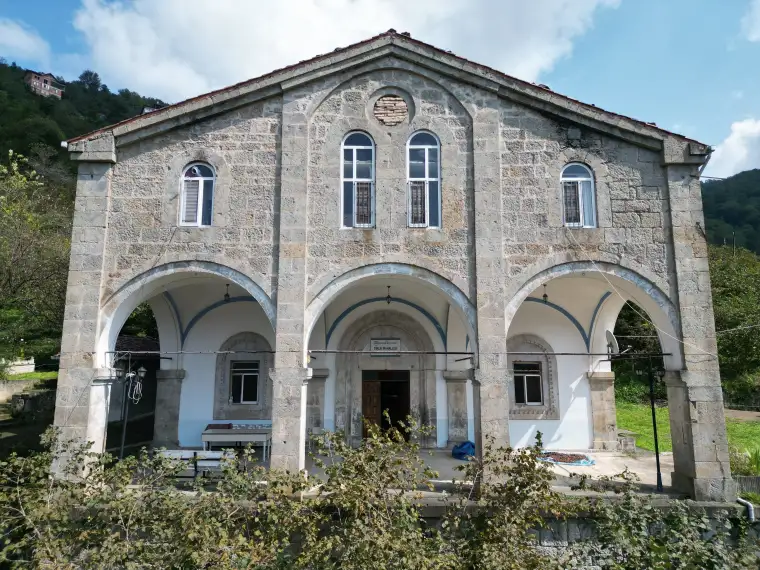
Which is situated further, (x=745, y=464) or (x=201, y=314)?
(x=201, y=314)

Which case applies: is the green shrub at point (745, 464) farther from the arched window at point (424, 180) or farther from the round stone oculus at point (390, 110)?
the round stone oculus at point (390, 110)

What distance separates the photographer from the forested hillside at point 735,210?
155ft

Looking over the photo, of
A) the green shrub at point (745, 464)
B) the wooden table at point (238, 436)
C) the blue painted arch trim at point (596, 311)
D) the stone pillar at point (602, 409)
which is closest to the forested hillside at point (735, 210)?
the blue painted arch trim at point (596, 311)

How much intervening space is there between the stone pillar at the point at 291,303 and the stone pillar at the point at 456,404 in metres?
5.36

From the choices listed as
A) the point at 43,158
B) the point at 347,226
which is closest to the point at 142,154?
the point at 347,226

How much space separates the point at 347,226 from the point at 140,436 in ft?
34.0

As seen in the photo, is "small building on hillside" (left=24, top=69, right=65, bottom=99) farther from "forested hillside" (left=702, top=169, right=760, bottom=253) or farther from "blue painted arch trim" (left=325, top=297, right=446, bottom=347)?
"forested hillside" (left=702, top=169, right=760, bottom=253)

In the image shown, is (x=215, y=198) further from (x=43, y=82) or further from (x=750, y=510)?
→ (x=43, y=82)

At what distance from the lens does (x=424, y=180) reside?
9.84 meters

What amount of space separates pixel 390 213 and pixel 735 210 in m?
57.0

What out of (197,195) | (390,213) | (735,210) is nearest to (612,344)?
(390,213)

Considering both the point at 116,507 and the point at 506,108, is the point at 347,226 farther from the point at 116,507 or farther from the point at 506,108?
the point at 116,507

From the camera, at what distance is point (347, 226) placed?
966 cm

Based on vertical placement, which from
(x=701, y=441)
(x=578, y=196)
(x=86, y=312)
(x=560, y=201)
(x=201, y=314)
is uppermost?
(x=578, y=196)
